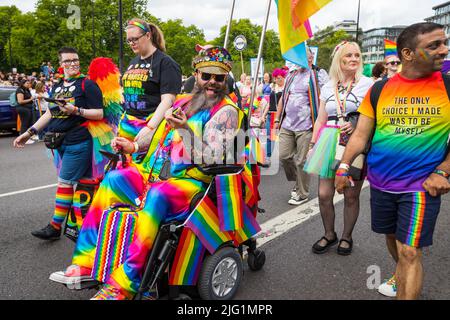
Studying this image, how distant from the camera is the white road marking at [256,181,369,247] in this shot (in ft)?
13.6

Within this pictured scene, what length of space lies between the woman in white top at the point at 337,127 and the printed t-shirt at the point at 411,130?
0.98 m

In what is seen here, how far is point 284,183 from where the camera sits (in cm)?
653

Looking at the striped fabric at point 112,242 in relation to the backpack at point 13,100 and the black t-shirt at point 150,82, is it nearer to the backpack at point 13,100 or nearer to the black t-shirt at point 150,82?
the black t-shirt at point 150,82

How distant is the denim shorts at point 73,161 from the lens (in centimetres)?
390

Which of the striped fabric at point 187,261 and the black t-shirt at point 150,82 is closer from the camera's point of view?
the striped fabric at point 187,261

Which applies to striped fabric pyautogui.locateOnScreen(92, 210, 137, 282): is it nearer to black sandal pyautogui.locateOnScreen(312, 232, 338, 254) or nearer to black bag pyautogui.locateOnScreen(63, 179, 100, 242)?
black bag pyautogui.locateOnScreen(63, 179, 100, 242)

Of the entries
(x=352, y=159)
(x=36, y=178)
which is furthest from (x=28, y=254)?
(x=36, y=178)

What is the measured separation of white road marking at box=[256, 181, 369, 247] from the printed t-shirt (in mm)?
1709

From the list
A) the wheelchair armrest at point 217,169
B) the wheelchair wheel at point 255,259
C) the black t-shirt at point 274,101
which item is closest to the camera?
the wheelchair armrest at point 217,169

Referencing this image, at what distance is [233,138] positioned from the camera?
2840 mm

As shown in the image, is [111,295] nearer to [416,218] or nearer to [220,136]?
[220,136]

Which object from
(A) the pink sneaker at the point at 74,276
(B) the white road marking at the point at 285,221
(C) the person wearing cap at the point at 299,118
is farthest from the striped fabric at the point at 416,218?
(C) the person wearing cap at the point at 299,118

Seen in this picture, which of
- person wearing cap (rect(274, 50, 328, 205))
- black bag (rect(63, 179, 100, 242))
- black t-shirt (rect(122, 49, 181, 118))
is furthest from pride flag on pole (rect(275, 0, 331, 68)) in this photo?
black bag (rect(63, 179, 100, 242))
